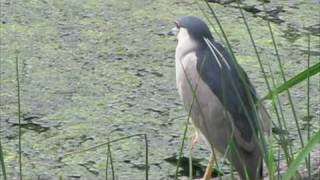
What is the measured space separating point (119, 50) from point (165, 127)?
2.29 feet

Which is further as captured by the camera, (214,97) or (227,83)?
(214,97)

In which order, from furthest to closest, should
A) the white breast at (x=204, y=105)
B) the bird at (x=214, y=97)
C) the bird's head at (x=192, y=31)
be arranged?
the bird's head at (x=192, y=31) < the white breast at (x=204, y=105) < the bird at (x=214, y=97)

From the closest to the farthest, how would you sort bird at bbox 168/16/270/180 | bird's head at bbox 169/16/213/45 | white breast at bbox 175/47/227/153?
bird at bbox 168/16/270/180
white breast at bbox 175/47/227/153
bird's head at bbox 169/16/213/45

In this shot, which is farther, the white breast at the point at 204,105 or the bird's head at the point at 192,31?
the bird's head at the point at 192,31

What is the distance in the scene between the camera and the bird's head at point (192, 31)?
276cm

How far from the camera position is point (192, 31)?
2799 millimetres

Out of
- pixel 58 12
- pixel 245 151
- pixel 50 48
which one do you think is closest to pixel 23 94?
pixel 50 48

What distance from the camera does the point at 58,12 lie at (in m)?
3.88

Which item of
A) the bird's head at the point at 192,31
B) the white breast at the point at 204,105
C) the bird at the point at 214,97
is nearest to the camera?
the bird at the point at 214,97

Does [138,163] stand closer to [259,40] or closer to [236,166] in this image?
[236,166]

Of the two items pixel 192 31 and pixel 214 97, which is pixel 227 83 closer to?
pixel 214 97

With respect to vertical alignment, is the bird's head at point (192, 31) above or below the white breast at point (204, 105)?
above

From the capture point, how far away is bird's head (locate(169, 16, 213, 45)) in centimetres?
276

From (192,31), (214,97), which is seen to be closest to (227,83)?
(214,97)
